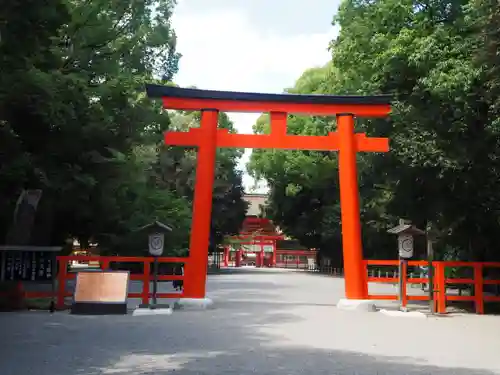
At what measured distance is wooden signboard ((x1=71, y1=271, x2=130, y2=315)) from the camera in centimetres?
1248

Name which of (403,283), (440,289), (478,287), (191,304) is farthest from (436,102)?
(191,304)

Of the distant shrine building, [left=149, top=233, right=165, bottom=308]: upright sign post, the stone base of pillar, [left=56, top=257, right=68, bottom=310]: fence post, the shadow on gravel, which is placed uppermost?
the distant shrine building

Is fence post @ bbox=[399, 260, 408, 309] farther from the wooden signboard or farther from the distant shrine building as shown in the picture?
the distant shrine building

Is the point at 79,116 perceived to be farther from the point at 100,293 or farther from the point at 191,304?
the point at 191,304

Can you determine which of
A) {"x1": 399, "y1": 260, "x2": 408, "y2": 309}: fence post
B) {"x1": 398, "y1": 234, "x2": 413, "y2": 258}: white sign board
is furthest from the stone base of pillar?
{"x1": 398, "y1": 234, "x2": 413, "y2": 258}: white sign board

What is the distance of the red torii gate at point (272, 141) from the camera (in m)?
14.6

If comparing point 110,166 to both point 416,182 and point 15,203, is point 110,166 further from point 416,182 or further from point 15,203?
point 416,182

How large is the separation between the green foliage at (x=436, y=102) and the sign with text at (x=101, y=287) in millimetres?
7799

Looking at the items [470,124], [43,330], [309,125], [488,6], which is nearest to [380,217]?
[309,125]

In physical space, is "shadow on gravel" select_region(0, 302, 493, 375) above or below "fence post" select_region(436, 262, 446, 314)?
below

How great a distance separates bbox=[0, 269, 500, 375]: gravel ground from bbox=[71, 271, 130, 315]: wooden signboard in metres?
0.48

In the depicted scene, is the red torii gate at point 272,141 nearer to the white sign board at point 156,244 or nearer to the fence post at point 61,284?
the white sign board at point 156,244

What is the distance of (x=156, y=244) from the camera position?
44.9 ft

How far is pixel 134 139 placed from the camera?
1862 cm
